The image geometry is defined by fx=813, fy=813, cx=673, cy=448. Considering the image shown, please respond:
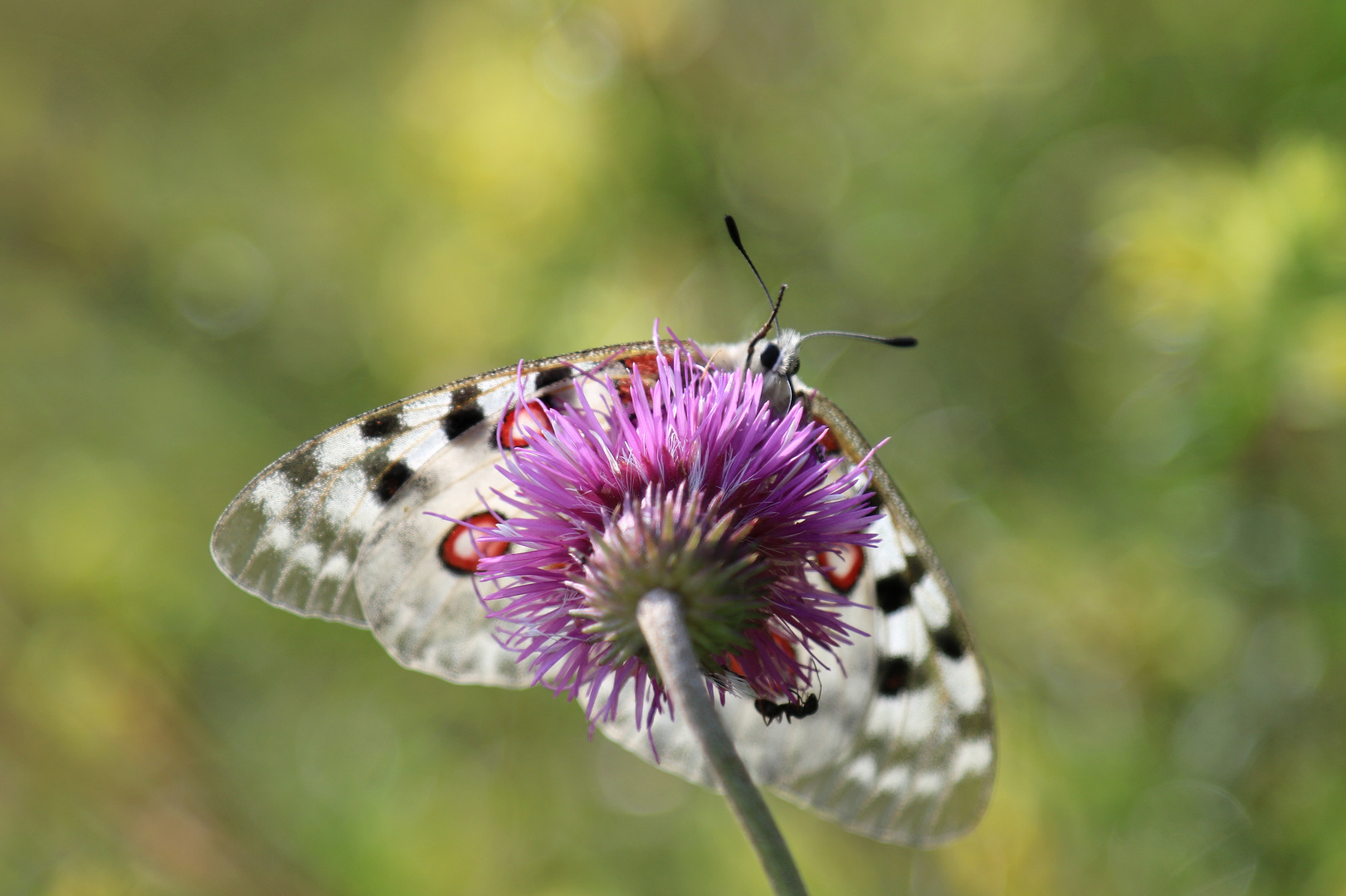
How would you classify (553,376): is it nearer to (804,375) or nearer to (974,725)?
(974,725)

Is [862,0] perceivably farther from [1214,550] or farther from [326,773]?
[326,773]

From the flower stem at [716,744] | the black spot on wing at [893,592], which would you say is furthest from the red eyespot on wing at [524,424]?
the black spot on wing at [893,592]

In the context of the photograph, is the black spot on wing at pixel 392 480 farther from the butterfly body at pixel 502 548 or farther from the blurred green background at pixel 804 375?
the blurred green background at pixel 804 375

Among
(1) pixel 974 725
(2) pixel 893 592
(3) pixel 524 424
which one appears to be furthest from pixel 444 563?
(1) pixel 974 725

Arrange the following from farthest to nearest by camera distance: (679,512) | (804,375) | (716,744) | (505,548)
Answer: (804,375) → (505,548) → (679,512) → (716,744)

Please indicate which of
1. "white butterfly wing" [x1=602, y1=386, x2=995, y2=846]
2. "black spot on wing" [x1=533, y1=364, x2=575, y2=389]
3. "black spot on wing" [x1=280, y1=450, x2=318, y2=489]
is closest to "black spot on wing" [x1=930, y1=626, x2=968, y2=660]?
"white butterfly wing" [x1=602, y1=386, x2=995, y2=846]

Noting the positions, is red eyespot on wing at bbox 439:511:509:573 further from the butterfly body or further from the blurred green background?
the blurred green background
